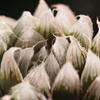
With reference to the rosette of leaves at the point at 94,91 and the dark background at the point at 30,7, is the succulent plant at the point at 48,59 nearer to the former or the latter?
the rosette of leaves at the point at 94,91

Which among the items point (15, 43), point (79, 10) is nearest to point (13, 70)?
point (15, 43)

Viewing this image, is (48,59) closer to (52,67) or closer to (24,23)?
(52,67)

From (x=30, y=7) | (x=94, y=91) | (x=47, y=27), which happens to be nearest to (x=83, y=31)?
(x=47, y=27)

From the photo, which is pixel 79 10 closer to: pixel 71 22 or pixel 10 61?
pixel 71 22

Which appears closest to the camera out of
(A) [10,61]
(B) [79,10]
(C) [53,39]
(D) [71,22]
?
(A) [10,61]

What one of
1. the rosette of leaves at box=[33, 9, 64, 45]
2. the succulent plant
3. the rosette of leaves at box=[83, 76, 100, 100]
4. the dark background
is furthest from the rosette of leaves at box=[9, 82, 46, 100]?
the dark background

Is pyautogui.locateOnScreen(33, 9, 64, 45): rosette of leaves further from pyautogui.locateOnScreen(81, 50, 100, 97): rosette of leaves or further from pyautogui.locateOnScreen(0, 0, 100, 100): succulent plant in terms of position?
pyautogui.locateOnScreen(81, 50, 100, 97): rosette of leaves

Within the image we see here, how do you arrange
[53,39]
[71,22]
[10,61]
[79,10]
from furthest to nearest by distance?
[79,10], [71,22], [53,39], [10,61]

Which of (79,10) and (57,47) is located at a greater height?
(57,47)
